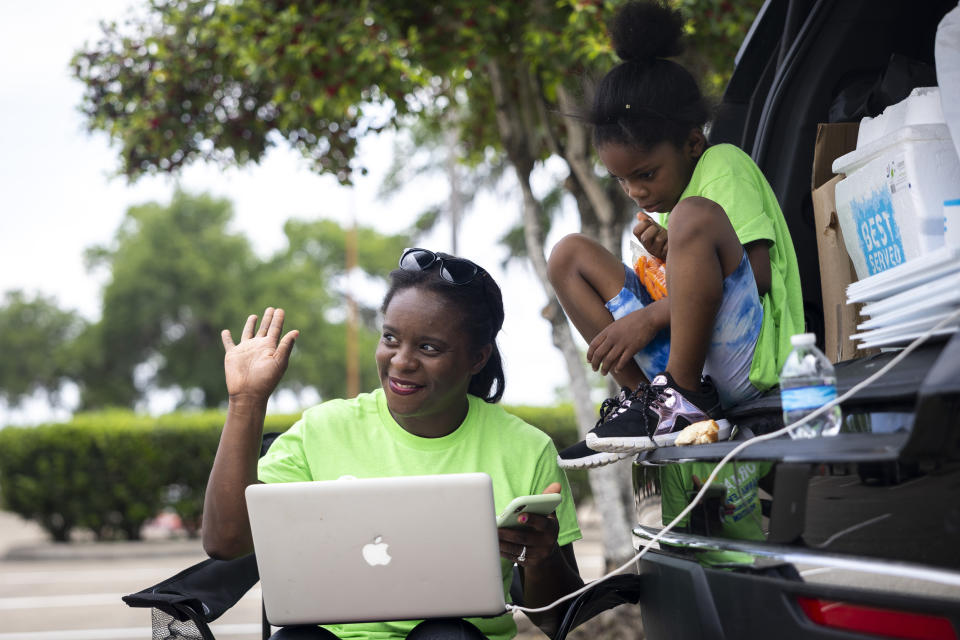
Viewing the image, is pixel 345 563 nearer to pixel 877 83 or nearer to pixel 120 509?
pixel 877 83

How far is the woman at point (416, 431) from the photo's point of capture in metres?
2.41

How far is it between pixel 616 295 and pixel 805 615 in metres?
1.30

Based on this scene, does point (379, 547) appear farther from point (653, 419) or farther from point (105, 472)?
point (105, 472)

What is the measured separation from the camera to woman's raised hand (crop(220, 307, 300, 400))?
95.7 inches

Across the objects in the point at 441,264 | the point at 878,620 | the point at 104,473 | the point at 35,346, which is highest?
the point at 35,346

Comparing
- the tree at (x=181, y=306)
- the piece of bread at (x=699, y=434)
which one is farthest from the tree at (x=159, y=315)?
the piece of bread at (x=699, y=434)

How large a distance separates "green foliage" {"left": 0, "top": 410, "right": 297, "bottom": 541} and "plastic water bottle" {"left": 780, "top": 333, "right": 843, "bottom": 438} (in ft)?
40.2

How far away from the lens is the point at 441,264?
2822mm

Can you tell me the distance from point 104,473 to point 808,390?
13496 mm

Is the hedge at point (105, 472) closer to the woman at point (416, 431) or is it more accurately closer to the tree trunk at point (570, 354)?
the tree trunk at point (570, 354)

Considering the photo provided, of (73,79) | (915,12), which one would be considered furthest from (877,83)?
(73,79)

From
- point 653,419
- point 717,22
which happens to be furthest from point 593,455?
point 717,22

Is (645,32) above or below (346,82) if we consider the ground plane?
below

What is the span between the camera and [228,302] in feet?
120
